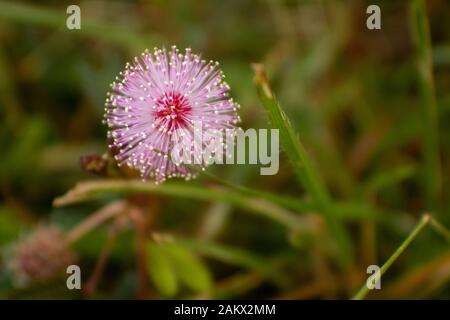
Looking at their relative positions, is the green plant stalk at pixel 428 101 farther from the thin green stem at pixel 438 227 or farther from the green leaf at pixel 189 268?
the green leaf at pixel 189 268

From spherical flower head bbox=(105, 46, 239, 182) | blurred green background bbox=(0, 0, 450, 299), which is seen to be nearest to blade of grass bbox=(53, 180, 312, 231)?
blurred green background bbox=(0, 0, 450, 299)

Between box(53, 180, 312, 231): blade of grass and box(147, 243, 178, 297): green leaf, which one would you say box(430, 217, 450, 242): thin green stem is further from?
box(147, 243, 178, 297): green leaf

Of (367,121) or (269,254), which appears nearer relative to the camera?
(269,254)

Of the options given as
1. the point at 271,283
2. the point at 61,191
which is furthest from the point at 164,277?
the point at 61,191

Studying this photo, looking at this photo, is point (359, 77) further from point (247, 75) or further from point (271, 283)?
point (271, 283)

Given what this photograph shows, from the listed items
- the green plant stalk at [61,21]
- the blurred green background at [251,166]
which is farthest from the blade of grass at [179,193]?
the green plant stalk at [61,21]

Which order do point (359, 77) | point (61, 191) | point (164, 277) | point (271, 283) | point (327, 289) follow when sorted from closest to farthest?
point (164, 277) < point (327, 289) < point (271, 283) < point (61, 191) < point (359, 77)

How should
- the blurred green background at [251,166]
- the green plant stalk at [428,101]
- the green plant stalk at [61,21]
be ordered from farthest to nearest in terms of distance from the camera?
the green plant stalk at [61,21] → the blurred green background at [251,166] → the green plant stalk at [428,101]
